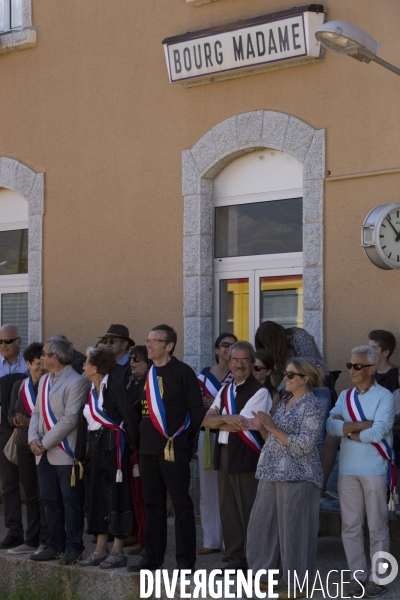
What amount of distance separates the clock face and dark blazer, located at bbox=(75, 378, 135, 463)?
→ 240 centimetres

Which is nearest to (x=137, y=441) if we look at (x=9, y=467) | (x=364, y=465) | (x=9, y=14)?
(x=364, y=465)

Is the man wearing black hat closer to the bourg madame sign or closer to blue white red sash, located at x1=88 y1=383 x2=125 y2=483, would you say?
blue white red sash, located at x1=88 y1=383 x2=125 y2=483

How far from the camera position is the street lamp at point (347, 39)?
677 centimetres

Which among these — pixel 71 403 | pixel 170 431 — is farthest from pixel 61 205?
pixel 170 431

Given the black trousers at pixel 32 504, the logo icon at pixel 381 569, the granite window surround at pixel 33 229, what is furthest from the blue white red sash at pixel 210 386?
the granite window surround at pixel 33 229

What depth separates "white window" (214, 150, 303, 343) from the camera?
31.1 ft

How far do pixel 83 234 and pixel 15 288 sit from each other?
1.41 metres

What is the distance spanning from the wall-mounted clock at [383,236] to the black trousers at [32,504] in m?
3.33

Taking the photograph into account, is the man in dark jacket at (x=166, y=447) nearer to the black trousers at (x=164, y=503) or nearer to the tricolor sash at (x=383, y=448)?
the black trousers at (x=164, y=503)

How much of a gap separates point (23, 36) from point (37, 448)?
548 centimetres

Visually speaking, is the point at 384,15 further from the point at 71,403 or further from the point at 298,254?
the point at 71,403

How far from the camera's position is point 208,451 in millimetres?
8109

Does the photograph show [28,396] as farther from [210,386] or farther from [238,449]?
[238,449]

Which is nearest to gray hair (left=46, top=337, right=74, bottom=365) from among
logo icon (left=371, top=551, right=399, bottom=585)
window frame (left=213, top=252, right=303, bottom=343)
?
window frame (left=213, top=252, right=303, bottom=343)
